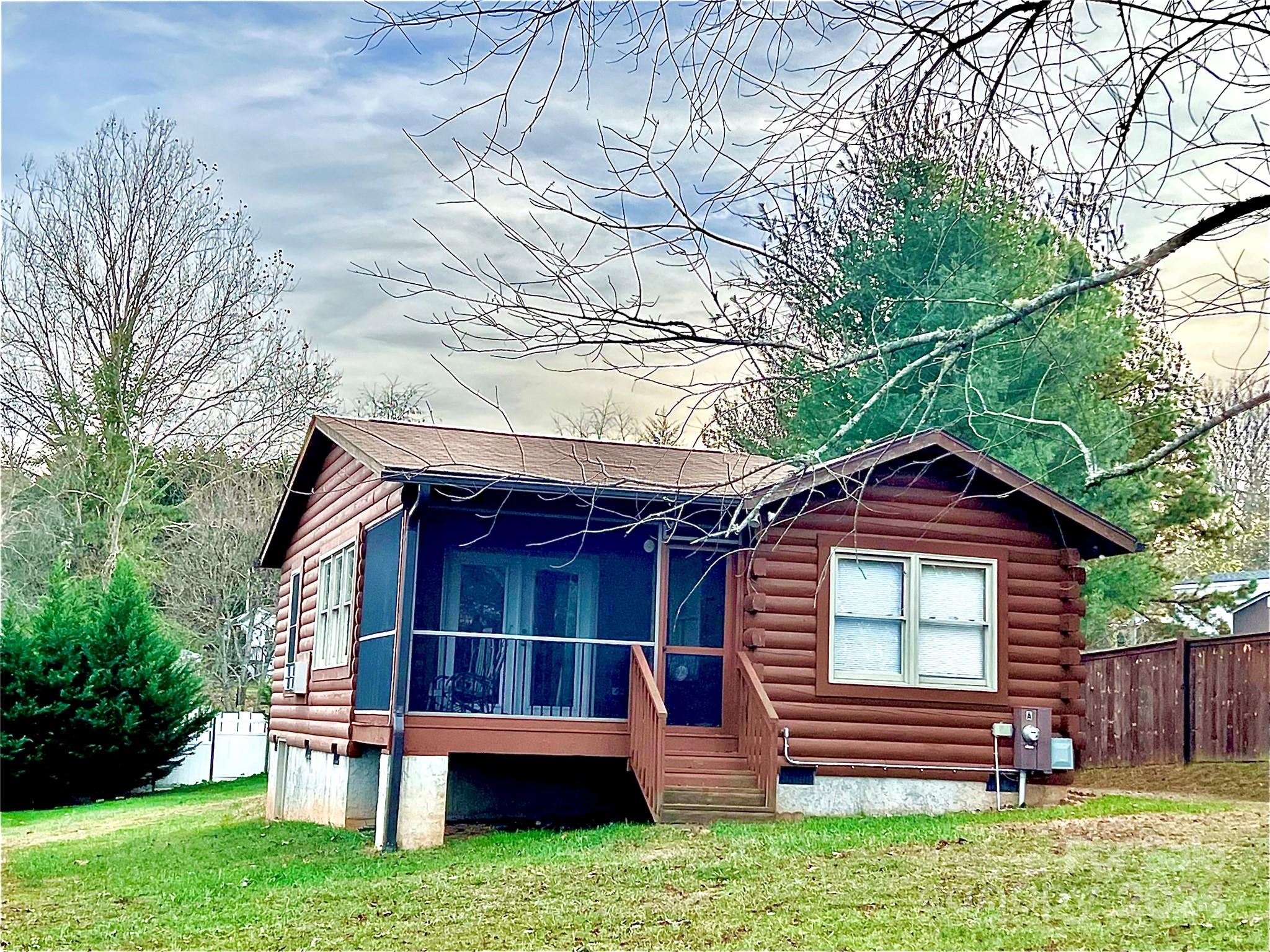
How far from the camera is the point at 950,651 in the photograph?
14.2m

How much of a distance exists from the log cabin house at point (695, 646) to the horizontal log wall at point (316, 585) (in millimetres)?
115

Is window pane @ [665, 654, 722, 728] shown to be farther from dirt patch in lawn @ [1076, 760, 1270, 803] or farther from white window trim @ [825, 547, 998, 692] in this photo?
dirt patch in lawn @ [1076, 760, 1270, 803]

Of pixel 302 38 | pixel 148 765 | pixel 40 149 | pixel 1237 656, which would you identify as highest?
pixel 40 149

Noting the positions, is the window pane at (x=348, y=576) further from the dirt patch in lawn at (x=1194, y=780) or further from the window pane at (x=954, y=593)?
the dirt patch in lawn at (x=1194, y=780)

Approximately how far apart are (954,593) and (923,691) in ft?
3.66

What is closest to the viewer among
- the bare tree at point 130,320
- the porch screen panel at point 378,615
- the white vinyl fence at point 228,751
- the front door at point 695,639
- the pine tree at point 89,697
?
the porch screen panel at point 378,615

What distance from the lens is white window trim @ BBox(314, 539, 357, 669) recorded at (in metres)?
15.3

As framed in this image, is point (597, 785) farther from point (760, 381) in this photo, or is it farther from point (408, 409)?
point (408, 409)

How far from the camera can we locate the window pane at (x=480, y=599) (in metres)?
14.9

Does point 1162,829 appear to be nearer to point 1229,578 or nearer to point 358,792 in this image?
point 358,792

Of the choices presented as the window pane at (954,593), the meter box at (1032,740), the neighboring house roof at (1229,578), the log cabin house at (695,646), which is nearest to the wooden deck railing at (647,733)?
the log cabin house at (695,646)

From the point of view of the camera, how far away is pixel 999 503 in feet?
47.9

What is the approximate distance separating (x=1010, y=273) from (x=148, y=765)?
1693cm

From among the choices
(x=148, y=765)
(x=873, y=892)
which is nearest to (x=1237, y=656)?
(x=873, y=892)
